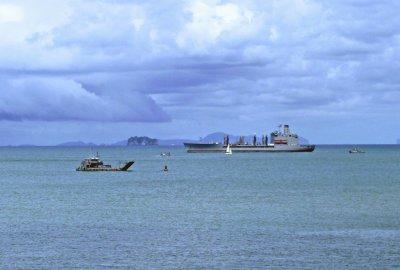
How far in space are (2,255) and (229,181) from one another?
334ft

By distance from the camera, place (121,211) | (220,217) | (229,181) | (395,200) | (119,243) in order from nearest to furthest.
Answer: (119,243)
(220,217)
(121,211)
(395,200)
(229,181)

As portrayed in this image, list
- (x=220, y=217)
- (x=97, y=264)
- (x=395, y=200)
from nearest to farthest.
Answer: (x=97, y=264) < (x=220, y=217) < (x=395, y=200)

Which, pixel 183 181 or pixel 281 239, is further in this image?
pixel 183 181

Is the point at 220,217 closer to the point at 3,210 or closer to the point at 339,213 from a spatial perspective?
the point at 339,213

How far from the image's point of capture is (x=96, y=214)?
92.8 metres

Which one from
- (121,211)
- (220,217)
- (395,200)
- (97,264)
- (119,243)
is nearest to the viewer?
(97,264)

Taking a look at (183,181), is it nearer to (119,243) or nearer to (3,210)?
Result: (3,210)

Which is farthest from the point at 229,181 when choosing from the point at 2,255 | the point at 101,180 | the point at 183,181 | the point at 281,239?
the point at 2,255

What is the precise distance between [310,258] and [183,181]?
102315 mm

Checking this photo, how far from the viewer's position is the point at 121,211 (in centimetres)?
9675

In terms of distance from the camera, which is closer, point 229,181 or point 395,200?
point 395,200

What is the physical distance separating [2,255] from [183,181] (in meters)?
101

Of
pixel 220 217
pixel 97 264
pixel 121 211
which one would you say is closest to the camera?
pixel 97 264

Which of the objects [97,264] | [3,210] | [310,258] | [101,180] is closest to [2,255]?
[97,264]
